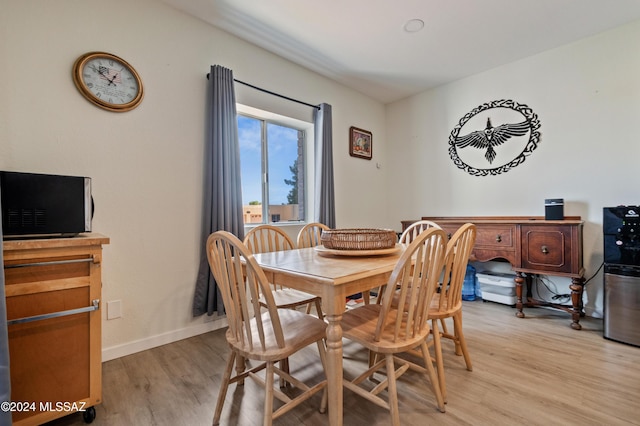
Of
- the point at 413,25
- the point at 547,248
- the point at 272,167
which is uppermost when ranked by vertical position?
the point at 413,25

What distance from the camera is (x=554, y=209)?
265 centimetres

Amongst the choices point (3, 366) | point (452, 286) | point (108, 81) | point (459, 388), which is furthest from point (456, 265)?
point (108, 81)

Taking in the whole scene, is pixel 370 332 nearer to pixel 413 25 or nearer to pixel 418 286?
pixel 418 286

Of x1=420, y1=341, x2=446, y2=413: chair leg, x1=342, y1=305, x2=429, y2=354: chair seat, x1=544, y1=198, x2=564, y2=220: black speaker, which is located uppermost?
x1=544, y1=198, x2=564, y2=220: black speaker

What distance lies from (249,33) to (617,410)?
3506mm

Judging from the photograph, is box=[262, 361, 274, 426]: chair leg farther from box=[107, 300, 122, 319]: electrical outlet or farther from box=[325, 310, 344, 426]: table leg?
box=[107, 300, 122, 319]: electrical outlet

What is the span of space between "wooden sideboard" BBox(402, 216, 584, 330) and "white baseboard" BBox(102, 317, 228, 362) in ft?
8.55

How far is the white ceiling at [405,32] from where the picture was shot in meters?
2.24

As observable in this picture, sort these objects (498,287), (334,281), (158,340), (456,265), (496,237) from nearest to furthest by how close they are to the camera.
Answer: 1. (334,281)
2. (456,265)
3. (158,340)
4. (496,237)
5. (498,287)

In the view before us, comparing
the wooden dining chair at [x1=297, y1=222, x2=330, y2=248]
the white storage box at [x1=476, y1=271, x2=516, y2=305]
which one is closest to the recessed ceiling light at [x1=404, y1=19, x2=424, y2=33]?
the wooden dining chair at [x1=297, y1=222, x2=330, y2=248]

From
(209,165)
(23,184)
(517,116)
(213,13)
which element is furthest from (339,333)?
(517,116)

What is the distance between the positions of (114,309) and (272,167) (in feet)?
6.09

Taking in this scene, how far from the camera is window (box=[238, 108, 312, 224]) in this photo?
2926mm

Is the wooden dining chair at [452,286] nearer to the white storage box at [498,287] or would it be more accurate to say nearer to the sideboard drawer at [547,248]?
the sideboard drawer at [547,248]
